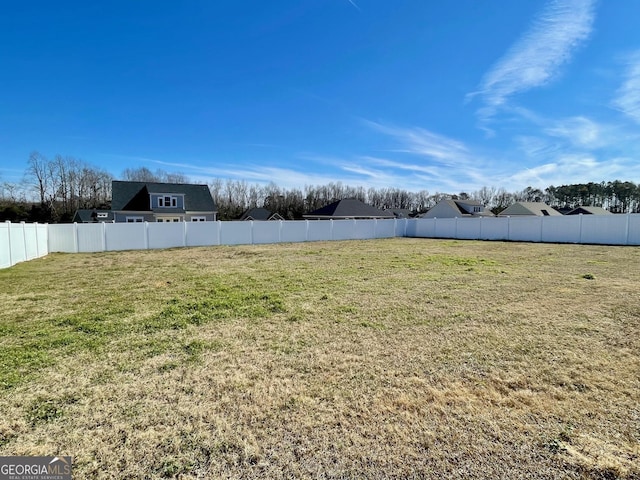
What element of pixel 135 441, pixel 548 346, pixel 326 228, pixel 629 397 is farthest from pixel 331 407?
pixel 326 228

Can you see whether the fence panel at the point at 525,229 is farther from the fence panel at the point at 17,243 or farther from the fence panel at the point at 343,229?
the fence panel at the point at 17,243

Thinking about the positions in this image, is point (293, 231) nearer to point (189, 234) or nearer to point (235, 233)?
point (235, 233)

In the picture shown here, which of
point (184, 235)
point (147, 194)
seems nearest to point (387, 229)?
point (184, 235)

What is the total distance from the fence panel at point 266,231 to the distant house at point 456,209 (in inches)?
996

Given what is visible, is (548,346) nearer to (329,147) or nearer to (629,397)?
(629,397)

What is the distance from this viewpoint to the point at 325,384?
2.59m

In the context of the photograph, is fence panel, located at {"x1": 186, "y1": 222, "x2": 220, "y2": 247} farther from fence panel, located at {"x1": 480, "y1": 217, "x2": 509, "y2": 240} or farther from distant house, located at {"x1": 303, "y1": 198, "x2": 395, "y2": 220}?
fence panel, located at {"x1": 480, "y1": 217, "x2": 509, "y2": 240}

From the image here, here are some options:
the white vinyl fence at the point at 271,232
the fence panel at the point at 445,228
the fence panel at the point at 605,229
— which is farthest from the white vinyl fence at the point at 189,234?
the fence panel at the point at 605,229

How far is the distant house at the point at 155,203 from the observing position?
78.8 feet

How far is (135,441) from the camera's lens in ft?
6.20

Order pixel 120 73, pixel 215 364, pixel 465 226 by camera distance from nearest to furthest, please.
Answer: pixel 215 364, pixel 120 73, pixel 465 226

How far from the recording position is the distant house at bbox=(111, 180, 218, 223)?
2402 cm

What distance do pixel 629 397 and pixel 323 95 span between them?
1546 cm

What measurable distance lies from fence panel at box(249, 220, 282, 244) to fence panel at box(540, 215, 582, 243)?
16.4 meters
